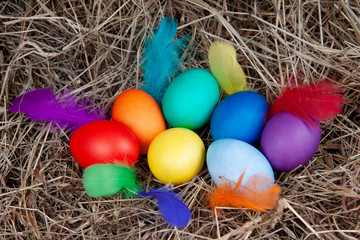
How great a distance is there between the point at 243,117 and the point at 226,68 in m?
0.26

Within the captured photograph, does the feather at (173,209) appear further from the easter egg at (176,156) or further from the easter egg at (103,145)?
the easter egg at (103,145)

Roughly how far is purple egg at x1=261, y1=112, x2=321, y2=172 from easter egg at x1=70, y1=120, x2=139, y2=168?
23.1 inches

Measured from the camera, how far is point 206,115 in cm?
171

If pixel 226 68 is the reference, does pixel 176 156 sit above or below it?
below

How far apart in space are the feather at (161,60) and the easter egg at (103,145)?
1.20 ft

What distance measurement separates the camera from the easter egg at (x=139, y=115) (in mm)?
1646

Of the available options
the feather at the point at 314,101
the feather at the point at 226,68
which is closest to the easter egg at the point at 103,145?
the feather at the point at 226,68

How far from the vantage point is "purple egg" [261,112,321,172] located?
1.46 m

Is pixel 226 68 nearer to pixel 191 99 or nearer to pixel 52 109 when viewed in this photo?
pixel 191 99

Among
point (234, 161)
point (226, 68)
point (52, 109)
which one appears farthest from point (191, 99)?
point (52, 109)

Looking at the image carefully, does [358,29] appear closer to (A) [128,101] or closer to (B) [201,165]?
(B) [201,165]

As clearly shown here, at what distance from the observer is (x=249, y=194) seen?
1381 mm

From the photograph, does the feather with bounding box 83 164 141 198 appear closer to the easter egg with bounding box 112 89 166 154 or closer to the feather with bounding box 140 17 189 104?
the easter egg with bounding box 112 89 166 154

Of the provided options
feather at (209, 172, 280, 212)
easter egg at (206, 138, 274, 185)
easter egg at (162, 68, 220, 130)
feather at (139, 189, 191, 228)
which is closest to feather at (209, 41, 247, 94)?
easter egg at (162, 68, 220, 130)
